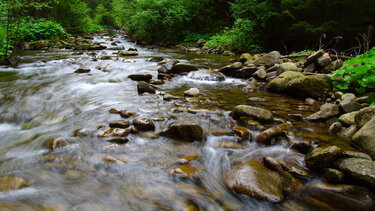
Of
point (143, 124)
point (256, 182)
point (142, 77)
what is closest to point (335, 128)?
point (256, 182)

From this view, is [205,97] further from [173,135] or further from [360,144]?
[360,144]

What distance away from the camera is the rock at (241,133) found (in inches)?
123

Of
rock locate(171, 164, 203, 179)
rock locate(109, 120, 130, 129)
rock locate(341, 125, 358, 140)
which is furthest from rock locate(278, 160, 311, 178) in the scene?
rock locate(109, 120, 130, 129)

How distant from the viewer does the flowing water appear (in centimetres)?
207

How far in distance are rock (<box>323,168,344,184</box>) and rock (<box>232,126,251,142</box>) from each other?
1.10 meters

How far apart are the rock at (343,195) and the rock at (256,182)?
0.33 metres

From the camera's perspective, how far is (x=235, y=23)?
14.5m

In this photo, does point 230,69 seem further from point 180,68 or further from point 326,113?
point 326,113

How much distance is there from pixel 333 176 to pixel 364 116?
136 cm

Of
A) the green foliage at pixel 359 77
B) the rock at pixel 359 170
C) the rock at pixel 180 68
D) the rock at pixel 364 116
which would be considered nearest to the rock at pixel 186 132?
→ the rock at pixel 359 170

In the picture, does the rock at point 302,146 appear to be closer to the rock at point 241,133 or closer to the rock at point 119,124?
the rock at point 241,133

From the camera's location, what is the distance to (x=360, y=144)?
265 cm

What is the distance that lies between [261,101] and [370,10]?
10.0 m

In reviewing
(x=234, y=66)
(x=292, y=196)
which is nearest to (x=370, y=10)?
(x=234, y=66)
